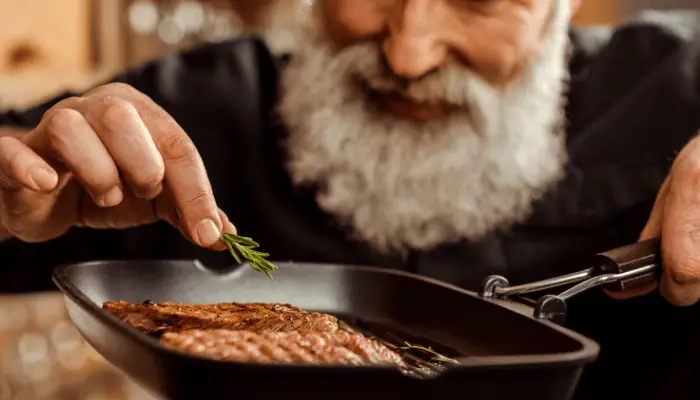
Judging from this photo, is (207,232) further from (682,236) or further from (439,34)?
(439,34)

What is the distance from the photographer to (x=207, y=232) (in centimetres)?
91

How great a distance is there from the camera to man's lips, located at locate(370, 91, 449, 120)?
5.14 ft

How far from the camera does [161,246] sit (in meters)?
1.90

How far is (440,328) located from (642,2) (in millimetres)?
2703

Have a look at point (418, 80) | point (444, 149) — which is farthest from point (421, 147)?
point (418, 80)

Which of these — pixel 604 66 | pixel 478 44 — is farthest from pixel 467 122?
pixel 604 66

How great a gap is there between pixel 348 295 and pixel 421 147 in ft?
1.97

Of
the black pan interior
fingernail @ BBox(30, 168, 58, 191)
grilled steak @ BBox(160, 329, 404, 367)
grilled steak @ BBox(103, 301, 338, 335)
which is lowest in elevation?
the black pan interior

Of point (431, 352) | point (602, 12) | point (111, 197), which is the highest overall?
point (111, 197)

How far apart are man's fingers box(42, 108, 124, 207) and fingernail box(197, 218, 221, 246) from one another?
11 centimetres

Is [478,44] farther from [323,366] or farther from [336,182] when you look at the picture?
[323,366]

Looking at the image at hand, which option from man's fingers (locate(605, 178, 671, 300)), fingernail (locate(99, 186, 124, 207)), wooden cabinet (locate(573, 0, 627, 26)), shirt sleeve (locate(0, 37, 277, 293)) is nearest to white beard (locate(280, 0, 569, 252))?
shirt sleeve (locate(0, 37, 277, 293))

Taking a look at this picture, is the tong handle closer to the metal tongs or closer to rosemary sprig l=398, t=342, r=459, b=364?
the metal tongs

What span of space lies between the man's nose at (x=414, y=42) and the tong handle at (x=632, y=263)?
587mm
